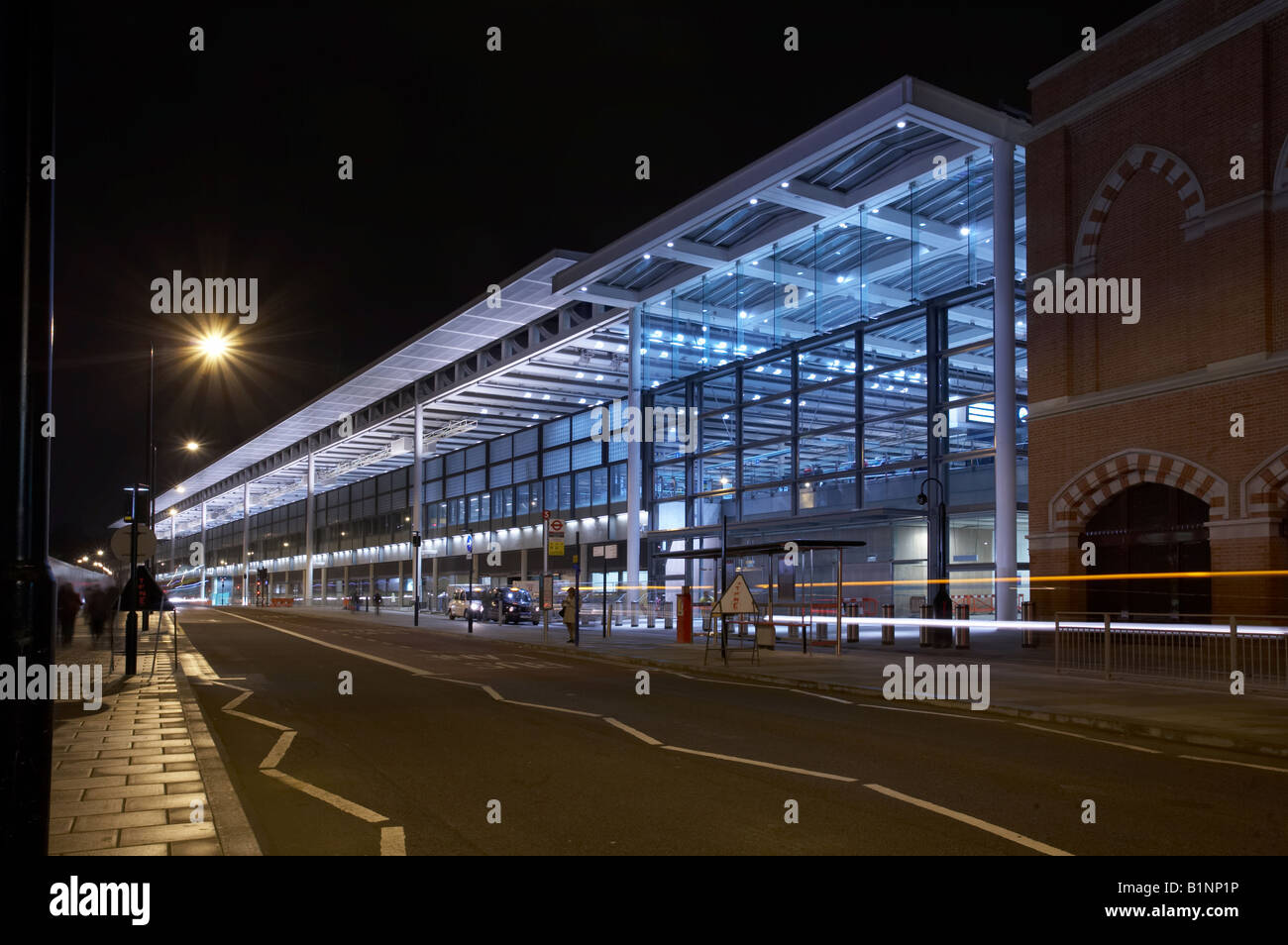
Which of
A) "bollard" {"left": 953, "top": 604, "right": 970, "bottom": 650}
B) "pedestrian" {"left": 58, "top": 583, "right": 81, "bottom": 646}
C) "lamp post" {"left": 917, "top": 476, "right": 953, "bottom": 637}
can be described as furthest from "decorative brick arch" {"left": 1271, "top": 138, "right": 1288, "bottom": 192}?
"pedestrian" {"left": 58, "top": 583, "right": 81, "bottom": 646}

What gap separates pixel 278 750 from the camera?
10727 millimetres

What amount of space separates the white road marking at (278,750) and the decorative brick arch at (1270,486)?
19353 millimetres

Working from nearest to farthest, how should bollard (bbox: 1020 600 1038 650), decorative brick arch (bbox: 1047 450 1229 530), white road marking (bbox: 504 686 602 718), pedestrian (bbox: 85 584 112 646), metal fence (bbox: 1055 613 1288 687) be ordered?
white road marking (bbox: 504 686 602 718) → metal fence (bbox: 1055 613 1288 687) → decorative brick arch (bbox: 1047 450 1229 530) → bollard (bbox: 1020 600 1038 650) → pedestrian (bbox: 85 584 112 646)

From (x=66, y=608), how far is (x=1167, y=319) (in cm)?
2629

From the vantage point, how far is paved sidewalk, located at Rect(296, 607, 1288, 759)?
1226cm

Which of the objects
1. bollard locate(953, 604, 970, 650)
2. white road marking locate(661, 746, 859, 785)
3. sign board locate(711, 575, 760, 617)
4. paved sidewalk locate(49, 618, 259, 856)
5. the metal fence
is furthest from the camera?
bollard locate(953, 604, 970, 650)

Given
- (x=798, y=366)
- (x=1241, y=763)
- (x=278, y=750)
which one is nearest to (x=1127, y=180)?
A: (x=798, y=366)

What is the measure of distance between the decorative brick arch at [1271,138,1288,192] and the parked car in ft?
113

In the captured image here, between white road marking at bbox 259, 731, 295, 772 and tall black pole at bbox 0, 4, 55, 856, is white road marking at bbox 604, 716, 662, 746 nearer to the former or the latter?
white road marking at bbox 259, 731, 295, 772

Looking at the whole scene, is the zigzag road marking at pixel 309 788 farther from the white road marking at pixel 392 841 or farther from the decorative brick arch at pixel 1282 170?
the decorative brick arch at pixel 1282 170

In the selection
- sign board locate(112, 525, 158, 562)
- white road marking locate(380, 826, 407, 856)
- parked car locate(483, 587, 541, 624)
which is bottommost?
parked car locate(483, 587, 541, 624)

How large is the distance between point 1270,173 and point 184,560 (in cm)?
17062
